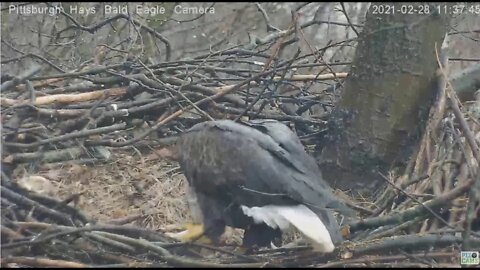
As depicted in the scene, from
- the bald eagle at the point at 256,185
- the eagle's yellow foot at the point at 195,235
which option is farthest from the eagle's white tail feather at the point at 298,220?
the eagle's yellow foot at the point at 195,235

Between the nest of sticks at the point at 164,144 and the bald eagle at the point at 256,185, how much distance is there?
0.34 ft

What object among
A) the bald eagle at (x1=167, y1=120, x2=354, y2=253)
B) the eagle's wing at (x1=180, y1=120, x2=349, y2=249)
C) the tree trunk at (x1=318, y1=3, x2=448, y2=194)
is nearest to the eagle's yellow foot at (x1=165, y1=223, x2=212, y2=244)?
the bald eagle at (x1=167, y1=120, x2=354, y2=253)

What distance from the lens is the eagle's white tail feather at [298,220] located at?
101 inches

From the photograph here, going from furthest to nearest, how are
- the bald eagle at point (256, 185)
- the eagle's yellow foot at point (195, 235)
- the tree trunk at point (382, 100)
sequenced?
Result: the tree trunk at point (382, 100), the eagle's yellow foot at point (195, 235), the bald eagle at point (256, 185)

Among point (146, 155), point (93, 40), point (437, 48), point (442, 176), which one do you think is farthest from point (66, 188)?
point (93, 40)

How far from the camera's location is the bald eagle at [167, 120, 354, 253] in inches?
105

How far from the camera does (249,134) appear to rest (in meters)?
2.82

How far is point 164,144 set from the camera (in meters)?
3.69

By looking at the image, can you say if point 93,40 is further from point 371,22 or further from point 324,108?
point 371,22

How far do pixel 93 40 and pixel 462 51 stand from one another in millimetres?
3358

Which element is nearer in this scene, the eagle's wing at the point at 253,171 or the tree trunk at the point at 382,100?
the eagle's wing at the point at 253,171

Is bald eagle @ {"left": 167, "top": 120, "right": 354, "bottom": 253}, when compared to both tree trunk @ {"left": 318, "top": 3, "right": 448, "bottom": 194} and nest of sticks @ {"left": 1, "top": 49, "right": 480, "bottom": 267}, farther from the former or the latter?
tree trunk @ {"left": 318, "top": 3, "right": 448, "bottom": 194}

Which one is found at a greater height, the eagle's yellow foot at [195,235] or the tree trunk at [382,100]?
the tree trunk at [382,100]

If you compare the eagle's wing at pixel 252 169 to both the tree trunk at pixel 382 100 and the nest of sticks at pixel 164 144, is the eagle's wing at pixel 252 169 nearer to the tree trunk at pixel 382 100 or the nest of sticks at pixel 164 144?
the nest of sticks at pixel 164 144
